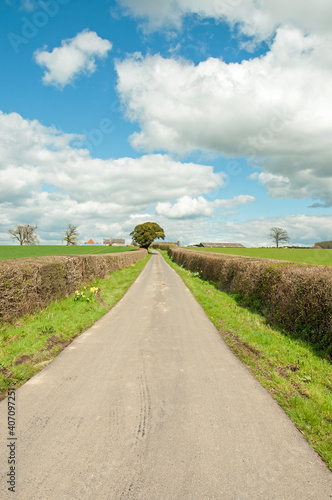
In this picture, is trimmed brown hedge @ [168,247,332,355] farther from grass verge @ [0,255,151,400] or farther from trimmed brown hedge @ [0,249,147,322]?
trimmed brown hedge @ [0,249,147,322]

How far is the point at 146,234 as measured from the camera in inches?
2448

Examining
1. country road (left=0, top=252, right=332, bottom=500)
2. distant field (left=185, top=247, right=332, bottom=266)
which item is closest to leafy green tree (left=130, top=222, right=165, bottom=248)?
distant field (left=185, top=247, right=332, bottom=266)

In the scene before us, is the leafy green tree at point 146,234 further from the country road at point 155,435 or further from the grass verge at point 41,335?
the country road at point 155,435

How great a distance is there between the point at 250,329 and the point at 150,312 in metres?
3.38

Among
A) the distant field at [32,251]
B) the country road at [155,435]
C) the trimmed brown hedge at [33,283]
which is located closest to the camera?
the country road at [155,435]

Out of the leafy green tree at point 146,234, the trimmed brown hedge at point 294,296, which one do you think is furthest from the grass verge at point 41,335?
the leafy green tree at point 146,234

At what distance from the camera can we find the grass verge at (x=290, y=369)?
319 centimetres

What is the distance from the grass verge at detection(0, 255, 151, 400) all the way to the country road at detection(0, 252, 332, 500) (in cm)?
38

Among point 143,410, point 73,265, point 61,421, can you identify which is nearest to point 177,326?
point 143,410

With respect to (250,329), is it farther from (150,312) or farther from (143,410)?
(143,410)

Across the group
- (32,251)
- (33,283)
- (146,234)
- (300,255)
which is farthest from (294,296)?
(146,234)

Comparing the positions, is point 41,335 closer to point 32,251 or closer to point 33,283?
point 33,283

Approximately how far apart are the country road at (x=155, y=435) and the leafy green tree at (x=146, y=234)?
5750 centimetres

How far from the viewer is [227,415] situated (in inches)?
130
